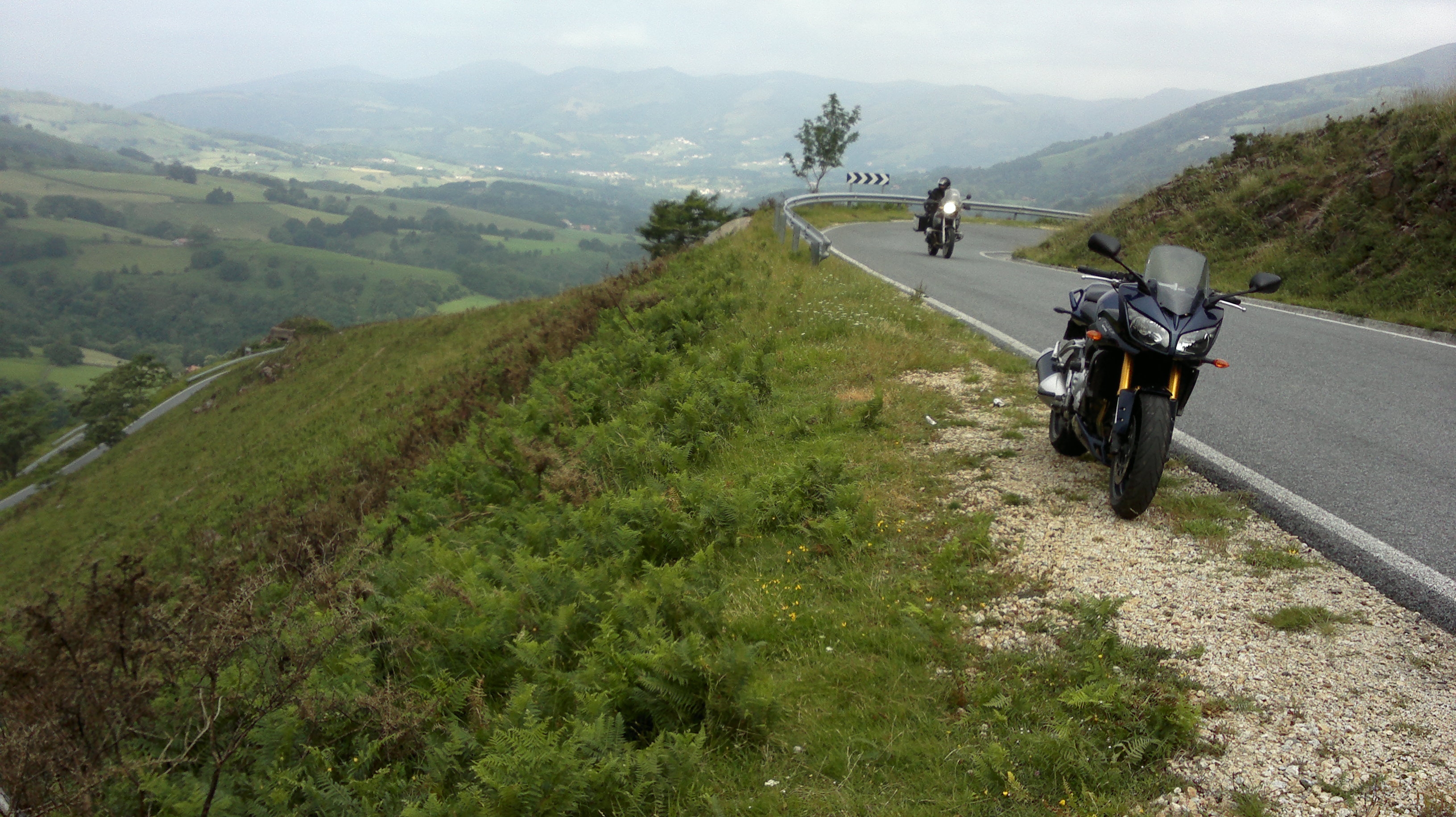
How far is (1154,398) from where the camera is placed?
14.7 ft

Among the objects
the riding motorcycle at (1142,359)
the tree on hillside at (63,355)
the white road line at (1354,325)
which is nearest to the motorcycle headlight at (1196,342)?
the riding motorcycle at (1142,359)

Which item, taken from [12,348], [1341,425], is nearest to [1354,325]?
[1341,425]

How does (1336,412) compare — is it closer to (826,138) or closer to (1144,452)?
(1144,452)

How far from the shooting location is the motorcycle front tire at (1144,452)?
437 cm

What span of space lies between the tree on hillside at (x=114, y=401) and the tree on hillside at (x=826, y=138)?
2037 inches

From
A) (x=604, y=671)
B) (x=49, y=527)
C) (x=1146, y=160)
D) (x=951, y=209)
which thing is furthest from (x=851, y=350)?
(x=1146, y=160)

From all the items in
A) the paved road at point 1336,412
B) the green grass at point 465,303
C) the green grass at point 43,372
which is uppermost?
the paved road at point 1336,412

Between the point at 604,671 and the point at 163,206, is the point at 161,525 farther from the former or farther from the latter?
the point at 163,206

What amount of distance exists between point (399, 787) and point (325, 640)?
1.15m

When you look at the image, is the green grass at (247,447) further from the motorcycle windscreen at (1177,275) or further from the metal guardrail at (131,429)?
the motorcycle windscreen at (1177,275)

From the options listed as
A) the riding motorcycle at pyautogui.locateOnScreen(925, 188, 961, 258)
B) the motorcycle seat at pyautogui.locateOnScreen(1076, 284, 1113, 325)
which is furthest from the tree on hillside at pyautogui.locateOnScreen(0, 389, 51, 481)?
the motorcycle seat at pyautogui.locateOnScreen(1076, 284, 1113, 325)

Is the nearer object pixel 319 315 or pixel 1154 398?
pixel 1154 398

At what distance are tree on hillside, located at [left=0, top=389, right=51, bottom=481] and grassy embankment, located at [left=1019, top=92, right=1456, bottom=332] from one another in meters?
81.6

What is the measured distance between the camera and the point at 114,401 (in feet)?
200
